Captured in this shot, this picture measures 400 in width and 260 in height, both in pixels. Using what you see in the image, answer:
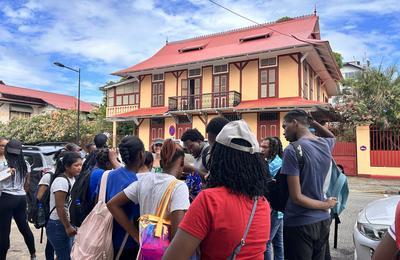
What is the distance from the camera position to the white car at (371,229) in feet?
12.6

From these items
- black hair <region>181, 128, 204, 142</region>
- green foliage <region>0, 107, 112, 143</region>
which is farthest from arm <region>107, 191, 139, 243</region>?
green foliage <region>0, 107, 112, 143</region>

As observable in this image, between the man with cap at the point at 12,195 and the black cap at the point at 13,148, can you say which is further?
the black cap at the point at 13,148

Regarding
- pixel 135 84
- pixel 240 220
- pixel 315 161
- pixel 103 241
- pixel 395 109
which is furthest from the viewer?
pixel 135 84

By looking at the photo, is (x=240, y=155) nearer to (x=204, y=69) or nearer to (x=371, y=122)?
(x=371, y=122)

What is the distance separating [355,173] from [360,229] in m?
15.9

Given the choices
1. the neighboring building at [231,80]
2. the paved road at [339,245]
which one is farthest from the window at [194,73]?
the paved road at [339,245]

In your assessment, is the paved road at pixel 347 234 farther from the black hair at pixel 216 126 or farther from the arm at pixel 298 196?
the black hair at pixel 216 126

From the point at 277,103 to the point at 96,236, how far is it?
18.8m

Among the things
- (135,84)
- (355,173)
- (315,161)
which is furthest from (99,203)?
(135,84)

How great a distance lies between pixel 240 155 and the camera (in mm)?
1770

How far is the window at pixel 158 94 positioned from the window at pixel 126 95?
1.85 meters

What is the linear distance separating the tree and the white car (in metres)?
15.7

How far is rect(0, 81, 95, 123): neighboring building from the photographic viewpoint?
35.6 metres

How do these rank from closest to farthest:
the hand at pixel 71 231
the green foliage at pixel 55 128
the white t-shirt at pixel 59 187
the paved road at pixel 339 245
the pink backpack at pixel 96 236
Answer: the pink backpack at pixel 96 236 → the hand at pixel 71 231 → the white t-shirt at pixel 59 187 → the paved road at pixel 339 245 → the green foliage at pixel 55 128
